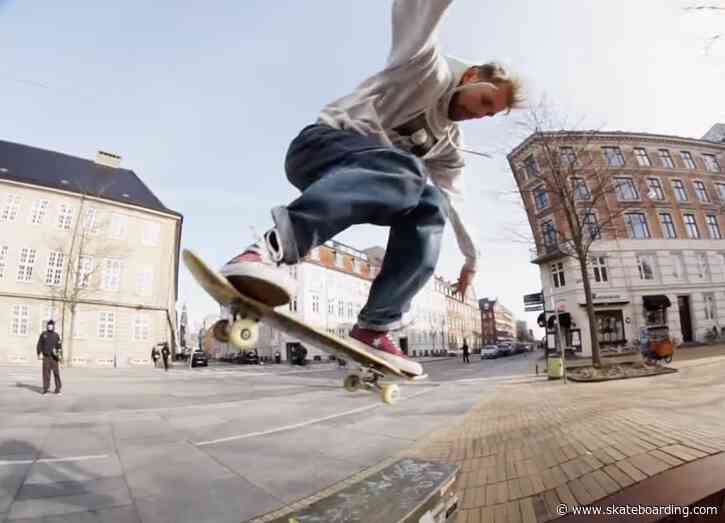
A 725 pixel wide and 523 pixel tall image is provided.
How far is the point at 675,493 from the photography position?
5.54ft

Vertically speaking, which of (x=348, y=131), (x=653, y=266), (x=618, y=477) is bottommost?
(x=618, y=477)

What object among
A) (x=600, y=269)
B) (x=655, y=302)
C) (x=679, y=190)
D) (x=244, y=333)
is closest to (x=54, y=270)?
(x=244, y=333)

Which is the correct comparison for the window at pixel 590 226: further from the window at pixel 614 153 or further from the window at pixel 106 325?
the window at pixel 106 325

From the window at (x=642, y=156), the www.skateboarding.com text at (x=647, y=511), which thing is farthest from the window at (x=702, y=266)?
the www.skateboarding.com text at (x=647, y=511)

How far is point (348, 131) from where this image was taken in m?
1.82

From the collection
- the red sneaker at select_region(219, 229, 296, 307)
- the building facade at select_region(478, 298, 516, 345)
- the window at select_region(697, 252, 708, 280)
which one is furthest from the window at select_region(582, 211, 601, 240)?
the building facade at select_region(478, 298, 516, 345)

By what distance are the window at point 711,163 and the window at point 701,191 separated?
182 centimetres

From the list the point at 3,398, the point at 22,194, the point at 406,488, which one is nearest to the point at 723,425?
the point at 406,488

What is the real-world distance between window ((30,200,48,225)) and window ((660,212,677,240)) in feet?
133

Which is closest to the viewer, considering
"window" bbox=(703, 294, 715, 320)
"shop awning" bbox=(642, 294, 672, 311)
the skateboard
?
the skateboard

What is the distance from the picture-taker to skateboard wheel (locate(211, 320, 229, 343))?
4.51ft

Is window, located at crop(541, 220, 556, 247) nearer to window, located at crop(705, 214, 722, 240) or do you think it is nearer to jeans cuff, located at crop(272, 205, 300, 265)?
window, located at crop(705, 214, 722, 240)

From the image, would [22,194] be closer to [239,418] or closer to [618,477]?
[239,418]

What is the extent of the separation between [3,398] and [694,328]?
3160cm
